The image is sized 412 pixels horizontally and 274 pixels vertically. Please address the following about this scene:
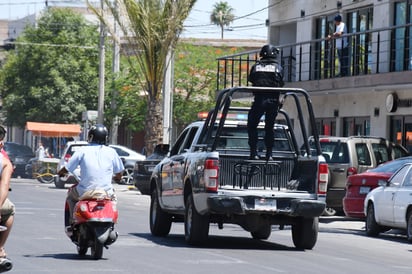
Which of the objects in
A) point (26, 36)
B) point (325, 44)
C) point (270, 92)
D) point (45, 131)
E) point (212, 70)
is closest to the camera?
point (270, 92)

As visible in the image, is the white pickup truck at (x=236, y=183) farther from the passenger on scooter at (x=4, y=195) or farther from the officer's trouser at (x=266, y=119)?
the passenger on scooter at (x=4, y=195)

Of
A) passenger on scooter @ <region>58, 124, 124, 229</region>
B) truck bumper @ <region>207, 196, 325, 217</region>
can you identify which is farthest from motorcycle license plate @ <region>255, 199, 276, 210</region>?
passenger on scooter @ <region>58, 124, 124, 229</region>

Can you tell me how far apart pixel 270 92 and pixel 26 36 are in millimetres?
49610

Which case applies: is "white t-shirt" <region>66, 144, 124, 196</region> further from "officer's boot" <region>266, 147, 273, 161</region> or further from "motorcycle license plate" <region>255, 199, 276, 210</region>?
"officer's boot" <region>266, 147, 273, 161</region>

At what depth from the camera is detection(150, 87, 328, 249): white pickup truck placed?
1764 centimetres

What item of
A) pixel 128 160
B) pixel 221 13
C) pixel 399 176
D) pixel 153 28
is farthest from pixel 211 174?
pixel 221 13

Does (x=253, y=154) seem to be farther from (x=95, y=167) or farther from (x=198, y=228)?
(x=95, y=167)

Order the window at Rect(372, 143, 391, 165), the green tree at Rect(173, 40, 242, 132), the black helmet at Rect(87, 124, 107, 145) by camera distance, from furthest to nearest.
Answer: the green tree at Rect(173, 40, 242, 132) < the window at Rect(372, 143, 391, 165) < the black helmet at Rect(87, 124, 107, 145)

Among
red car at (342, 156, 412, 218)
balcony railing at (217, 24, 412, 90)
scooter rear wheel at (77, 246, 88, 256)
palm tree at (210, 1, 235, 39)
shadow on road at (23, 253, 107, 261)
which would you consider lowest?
shadow on road at (23, 253, 107, 261)

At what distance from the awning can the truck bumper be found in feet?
115

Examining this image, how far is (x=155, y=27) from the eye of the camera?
4088cm

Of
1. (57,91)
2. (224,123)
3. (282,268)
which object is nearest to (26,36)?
(57,91)

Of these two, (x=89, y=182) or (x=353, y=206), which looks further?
(x=353, y=206)

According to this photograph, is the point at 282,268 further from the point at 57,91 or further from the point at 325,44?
the point at 57,91
